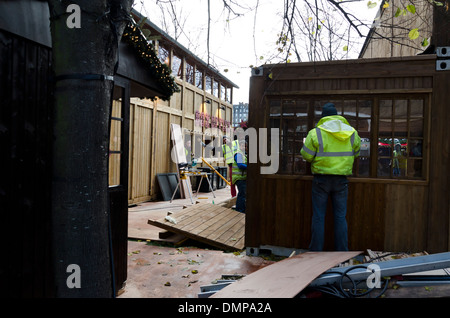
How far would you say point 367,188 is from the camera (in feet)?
18.7

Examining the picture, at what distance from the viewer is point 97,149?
6.61 feet

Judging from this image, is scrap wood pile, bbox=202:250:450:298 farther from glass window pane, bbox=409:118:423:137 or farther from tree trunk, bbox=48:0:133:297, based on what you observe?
glass window pane, bbox=409:118:423:137

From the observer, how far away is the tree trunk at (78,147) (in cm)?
194

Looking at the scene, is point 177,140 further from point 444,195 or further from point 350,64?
point 444,195

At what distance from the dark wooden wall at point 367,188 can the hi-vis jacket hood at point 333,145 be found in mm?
732

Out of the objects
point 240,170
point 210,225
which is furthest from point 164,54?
point 210,225

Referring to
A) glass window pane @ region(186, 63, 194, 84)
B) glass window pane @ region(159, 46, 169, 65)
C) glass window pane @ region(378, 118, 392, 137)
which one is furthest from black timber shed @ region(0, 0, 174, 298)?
glass window pane @ region(186, 63, 194, 84)

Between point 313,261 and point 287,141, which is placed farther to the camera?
point 287,141

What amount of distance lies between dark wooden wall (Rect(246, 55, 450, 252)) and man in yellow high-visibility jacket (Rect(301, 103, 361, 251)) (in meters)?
0.52

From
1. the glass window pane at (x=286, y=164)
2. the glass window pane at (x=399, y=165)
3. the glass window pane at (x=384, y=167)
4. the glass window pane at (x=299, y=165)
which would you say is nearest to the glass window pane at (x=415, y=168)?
the glass window pane at (x=399, y=165)

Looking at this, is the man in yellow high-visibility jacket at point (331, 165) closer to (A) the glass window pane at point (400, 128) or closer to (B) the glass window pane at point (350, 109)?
(B) the glass window pane at point (350, 109)
